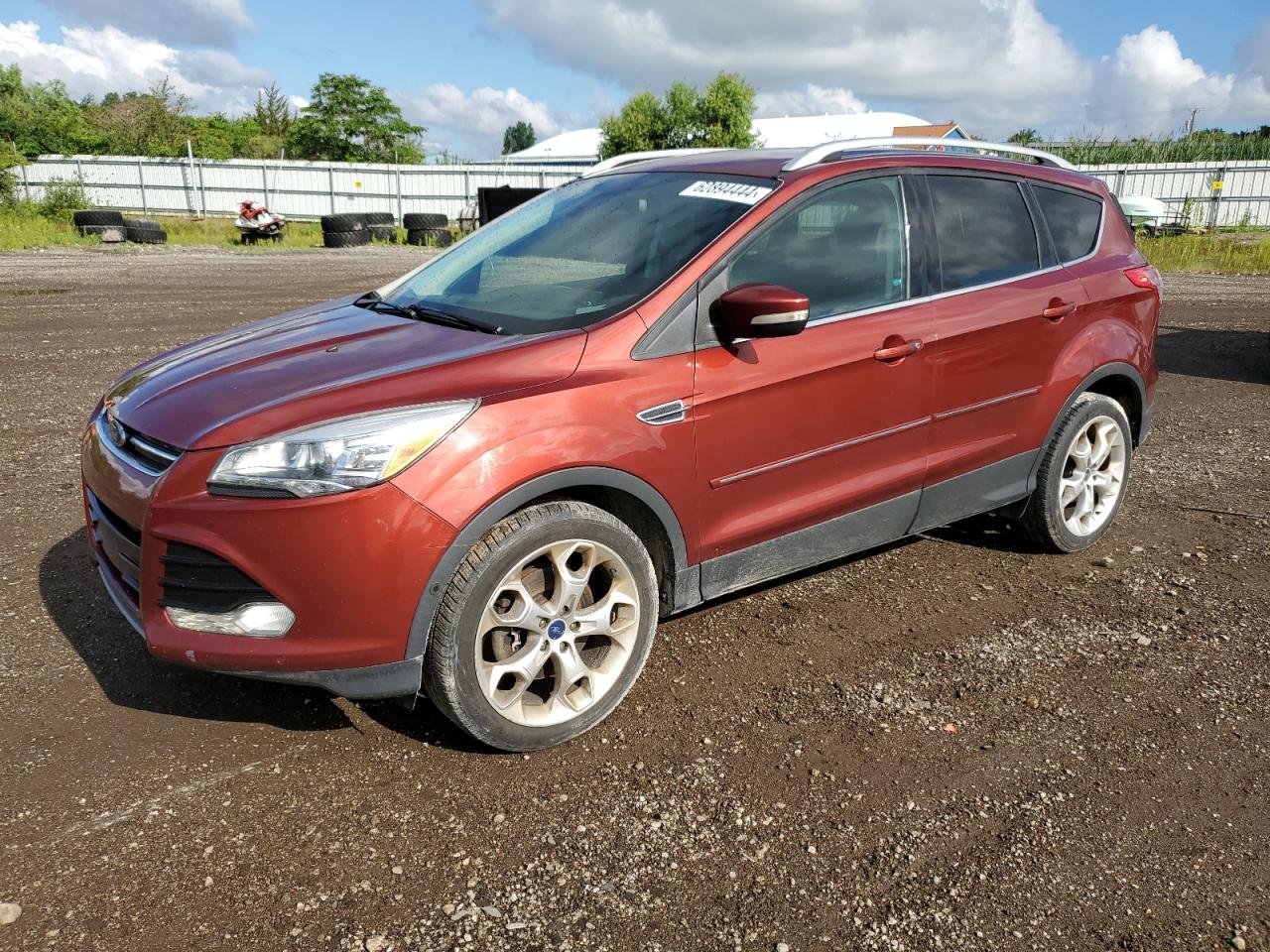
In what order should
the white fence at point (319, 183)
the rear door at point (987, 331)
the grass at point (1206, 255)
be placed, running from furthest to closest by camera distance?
the white fence at point (319, 183) < the grass at point (1206, 255) < the rear door at point (987, 331)

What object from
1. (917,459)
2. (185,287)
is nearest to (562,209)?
(917,459)

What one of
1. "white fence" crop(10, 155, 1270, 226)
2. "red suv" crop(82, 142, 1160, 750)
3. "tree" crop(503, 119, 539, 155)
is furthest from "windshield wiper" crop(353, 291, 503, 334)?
"tree" crop(503, 119, 539, 155)

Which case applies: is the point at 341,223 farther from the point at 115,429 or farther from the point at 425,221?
the point at 115,429

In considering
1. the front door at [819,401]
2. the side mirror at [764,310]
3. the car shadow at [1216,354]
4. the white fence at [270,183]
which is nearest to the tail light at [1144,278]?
the front door at [819,401]

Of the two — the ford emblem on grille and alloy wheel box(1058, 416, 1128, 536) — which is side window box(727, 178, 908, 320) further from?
the ford emblem on grille

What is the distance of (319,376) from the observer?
3.06 m

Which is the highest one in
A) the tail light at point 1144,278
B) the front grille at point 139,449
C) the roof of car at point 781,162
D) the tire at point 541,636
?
the roof of car at point 781,162

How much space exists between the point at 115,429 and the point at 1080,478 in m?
4.25

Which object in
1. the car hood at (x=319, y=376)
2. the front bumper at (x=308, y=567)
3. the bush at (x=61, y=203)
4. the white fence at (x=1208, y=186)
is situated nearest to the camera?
the front bumper at (x=308, y=567)

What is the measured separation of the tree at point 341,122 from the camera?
70.9m

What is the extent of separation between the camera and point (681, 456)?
3283 mm

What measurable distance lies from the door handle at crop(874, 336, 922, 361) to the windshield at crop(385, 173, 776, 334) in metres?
0.75

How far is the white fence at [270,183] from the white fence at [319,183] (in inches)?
1.5

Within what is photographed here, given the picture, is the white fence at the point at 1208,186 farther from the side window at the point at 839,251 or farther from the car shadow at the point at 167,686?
the car shadow at the point at 167,686
